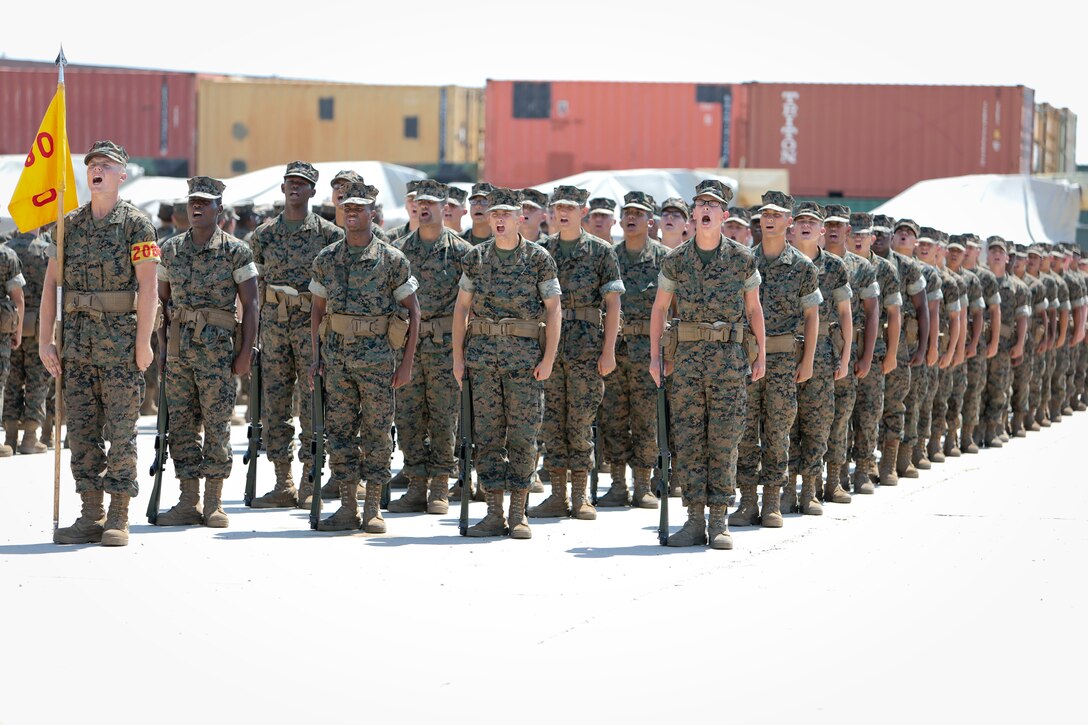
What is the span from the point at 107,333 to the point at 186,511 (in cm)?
157

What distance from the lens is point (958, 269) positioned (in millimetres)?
15891

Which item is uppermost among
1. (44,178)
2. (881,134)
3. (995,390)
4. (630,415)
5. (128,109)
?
(128,109)

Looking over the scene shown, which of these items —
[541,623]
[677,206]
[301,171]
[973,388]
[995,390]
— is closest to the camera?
[541,623]

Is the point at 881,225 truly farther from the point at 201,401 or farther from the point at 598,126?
the point at 598,126

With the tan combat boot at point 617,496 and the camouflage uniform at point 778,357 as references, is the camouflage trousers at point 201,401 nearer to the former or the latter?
the tan combat boot at point 617,496

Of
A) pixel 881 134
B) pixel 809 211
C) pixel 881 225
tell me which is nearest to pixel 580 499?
pixel 809 211

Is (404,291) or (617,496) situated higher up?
(404,291)

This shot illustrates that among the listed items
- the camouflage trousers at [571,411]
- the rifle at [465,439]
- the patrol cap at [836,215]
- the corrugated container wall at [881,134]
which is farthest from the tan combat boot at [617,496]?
the corrugated container wall at [881,134]

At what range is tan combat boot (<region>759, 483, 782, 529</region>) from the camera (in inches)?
414

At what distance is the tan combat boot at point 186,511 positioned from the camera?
10016 mm

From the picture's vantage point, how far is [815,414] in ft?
36.5

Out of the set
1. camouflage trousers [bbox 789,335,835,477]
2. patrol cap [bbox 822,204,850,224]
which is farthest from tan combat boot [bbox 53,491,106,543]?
patrol cap [bbox 822,204,850,224]

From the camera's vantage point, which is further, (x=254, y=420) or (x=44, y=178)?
(x=254, y=420)

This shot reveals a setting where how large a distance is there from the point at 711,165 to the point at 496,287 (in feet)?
104
